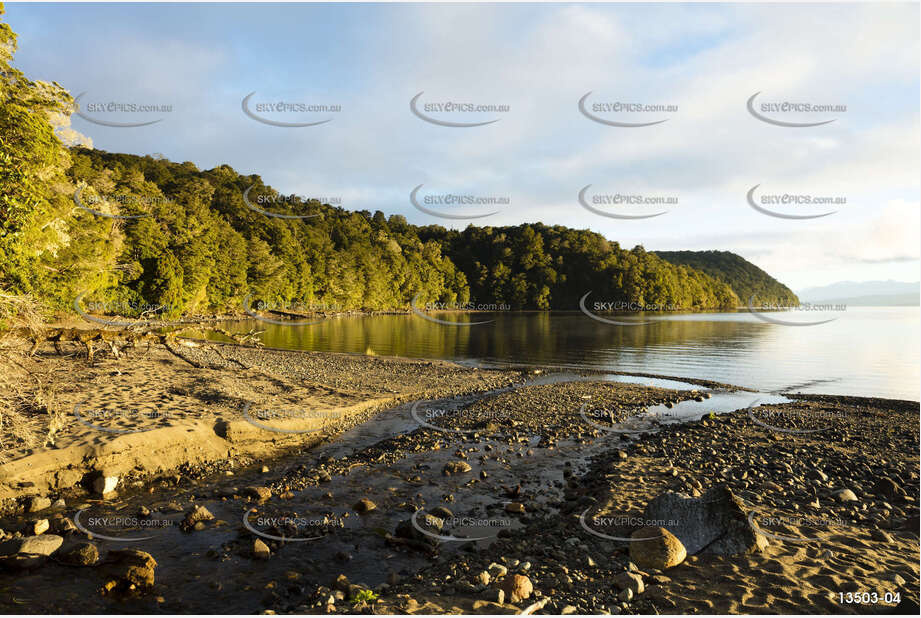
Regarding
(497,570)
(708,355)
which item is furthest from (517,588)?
(708,355)

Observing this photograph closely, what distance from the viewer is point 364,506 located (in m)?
9.91

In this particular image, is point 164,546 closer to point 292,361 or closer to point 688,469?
point 688,469

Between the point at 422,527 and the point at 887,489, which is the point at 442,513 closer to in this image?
the point at 422,527

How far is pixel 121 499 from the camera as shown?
10.1 m

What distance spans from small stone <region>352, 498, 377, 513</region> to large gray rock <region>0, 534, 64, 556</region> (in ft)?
17.6

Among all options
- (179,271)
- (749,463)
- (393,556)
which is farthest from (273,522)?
(179,271)

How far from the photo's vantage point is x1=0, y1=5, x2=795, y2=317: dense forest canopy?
71.9ft

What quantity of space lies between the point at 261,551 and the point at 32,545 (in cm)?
381

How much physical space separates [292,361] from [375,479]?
73.8ft

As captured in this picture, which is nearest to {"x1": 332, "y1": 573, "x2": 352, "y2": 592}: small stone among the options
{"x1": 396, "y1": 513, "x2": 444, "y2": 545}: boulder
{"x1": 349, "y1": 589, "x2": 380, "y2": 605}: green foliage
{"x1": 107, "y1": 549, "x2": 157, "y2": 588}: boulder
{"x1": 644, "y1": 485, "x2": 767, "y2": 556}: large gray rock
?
{"x1": 349, "y1": 589, "x2": 380, "y2": 605}: green foliage

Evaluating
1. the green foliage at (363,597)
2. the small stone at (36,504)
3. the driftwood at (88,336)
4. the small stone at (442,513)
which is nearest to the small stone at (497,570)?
the green foliage at (363,597)

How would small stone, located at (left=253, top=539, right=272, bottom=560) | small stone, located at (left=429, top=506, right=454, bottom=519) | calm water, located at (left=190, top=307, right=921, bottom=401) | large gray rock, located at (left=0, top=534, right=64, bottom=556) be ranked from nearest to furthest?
large gray rock, located at (left=0, top=534, right=64, bottom=556) < small stone, located at (left=253, top=539, right=272, bottom=560) < small stone, located at (left=429, top=506, right=454, bottom=519) < calm water, located at (left=190, top=307, right=921, bottom=401)

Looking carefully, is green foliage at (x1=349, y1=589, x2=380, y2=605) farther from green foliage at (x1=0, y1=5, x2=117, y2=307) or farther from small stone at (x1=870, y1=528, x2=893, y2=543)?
green foliage at (x1=0, y1=5, x2=117, y2=307)

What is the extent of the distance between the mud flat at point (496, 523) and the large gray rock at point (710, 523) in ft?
0.09
